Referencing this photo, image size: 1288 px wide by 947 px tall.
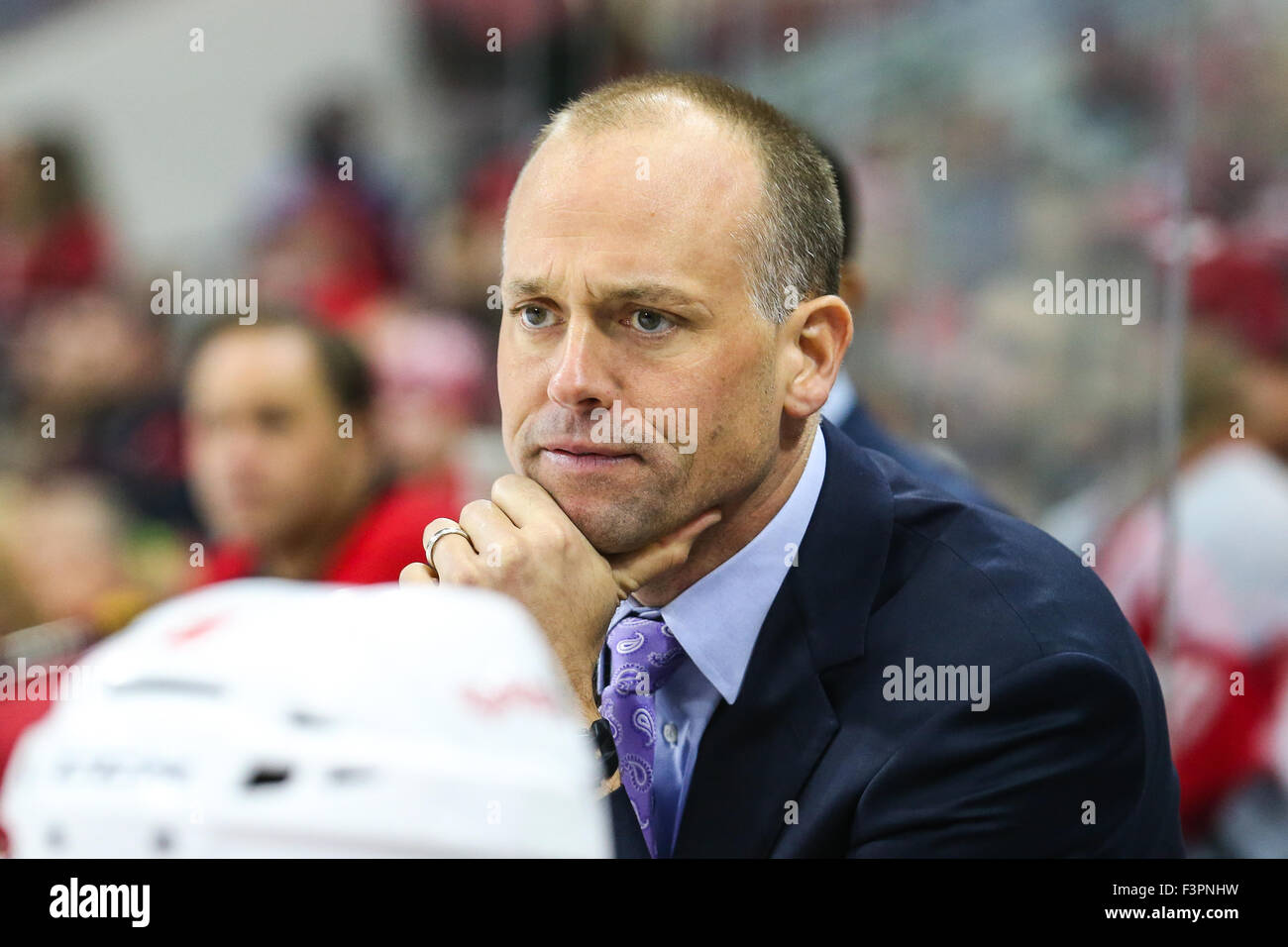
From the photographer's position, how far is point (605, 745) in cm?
138

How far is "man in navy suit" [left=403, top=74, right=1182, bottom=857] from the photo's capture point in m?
1.53

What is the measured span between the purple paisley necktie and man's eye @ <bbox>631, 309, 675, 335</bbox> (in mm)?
361

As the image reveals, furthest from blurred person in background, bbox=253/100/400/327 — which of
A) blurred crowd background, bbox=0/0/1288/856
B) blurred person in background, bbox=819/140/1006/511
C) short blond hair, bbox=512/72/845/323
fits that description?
short blond hair, bbox=512/72/845/323

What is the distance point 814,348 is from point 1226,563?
1.49m

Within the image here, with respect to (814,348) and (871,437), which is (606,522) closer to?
(814,348)

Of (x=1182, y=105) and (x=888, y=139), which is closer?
(x=1182, y=105)

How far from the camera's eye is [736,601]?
1.71 meters

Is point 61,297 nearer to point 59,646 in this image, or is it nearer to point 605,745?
point 59,646

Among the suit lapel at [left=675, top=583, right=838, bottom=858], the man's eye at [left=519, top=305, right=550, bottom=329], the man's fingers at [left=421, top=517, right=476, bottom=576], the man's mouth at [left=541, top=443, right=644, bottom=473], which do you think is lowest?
the suit lapel at [left=675, top=583, right=838, bottom=858]

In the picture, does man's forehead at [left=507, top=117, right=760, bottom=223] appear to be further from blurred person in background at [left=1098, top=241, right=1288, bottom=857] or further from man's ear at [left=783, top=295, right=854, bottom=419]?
blurred person in background at [left=1098, top=241, right=1288, bottom=857]

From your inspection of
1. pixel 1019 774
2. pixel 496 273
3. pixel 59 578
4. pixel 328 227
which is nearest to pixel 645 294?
pixel 1019 774

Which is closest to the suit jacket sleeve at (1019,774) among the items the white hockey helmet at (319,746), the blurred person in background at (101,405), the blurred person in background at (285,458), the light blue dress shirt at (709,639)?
the light blue dress shirt at (709,639)

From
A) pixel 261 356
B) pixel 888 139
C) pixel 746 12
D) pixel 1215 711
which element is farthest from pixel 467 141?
pixel 1215 711

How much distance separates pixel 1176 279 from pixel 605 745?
2161 mm
